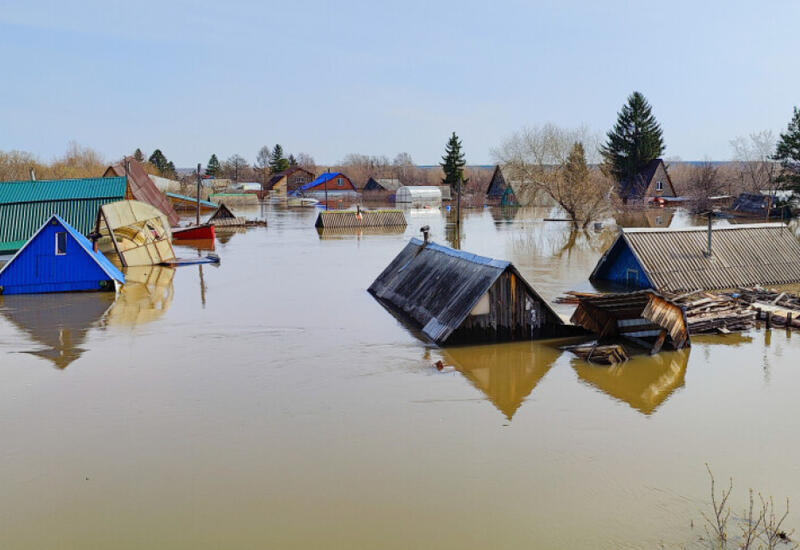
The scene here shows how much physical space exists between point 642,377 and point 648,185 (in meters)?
64.4

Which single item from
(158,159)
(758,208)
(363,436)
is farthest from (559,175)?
(158,159)

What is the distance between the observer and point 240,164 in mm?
145625

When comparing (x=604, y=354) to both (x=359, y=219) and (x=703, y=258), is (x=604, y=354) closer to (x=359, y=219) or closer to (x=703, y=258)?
(x=703, y=258)

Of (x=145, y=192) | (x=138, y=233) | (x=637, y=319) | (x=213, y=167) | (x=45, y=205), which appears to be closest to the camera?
(x=637, y=319)

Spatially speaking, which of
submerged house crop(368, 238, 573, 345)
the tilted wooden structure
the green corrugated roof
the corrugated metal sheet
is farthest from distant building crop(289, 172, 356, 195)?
the tilted wooden structure

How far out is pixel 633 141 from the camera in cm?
7388

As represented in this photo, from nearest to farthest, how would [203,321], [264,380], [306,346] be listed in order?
1. [264,380]
2. [306,346]
3. [203,321]

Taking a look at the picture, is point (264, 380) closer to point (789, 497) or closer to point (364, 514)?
point (364, 514)

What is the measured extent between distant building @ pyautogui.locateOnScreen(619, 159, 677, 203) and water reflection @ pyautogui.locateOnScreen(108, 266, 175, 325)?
5603cm

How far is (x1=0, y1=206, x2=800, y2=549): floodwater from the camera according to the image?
796 centimetres

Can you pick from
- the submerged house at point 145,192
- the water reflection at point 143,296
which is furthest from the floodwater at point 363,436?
the submerged house at point 145,192

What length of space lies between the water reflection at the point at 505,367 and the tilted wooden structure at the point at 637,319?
1195mm

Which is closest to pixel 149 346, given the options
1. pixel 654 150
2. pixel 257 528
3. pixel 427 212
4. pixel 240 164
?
pixel 257 528

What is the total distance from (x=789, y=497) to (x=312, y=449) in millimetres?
6260
